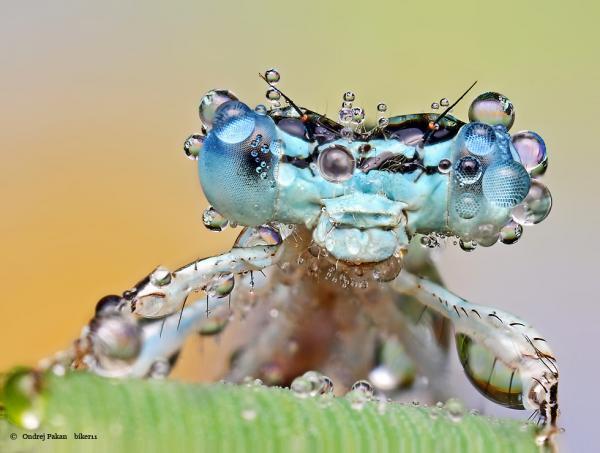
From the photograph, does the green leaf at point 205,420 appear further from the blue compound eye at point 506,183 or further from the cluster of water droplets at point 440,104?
the cluster of water droplets at point 440,104

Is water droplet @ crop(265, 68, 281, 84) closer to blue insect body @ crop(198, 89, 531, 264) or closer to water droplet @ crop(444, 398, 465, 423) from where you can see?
blue insect body @ crop(198, 89, 531, 264)

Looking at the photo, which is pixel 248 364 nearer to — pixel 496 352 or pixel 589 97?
pixel 496 352

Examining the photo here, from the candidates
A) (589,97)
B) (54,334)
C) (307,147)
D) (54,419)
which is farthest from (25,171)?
(589,97)

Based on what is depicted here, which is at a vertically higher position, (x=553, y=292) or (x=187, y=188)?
(x=187, y=188)

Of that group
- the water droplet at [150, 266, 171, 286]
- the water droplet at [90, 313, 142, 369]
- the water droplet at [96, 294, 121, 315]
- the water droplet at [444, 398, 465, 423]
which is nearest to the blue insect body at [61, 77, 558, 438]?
the water droplet at [150, 266, 171, 286]

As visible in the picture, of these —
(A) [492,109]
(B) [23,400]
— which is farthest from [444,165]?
(B) [23,400]

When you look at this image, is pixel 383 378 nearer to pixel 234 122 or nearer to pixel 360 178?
pixel 360 178

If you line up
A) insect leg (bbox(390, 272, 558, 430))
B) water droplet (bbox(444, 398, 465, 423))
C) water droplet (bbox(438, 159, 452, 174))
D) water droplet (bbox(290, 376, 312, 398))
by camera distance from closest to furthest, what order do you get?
water droplet (bbox(290, 376, 312, 398)), water droplet (bbox(444, 398, 465, 423)), insect leg (bbox(390, 272, 558, 430)), water droplet (bbox(438, 159, 452, 174))
